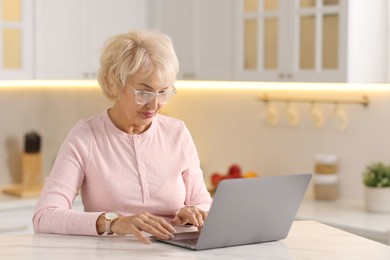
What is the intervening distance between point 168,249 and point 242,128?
2.42 metres

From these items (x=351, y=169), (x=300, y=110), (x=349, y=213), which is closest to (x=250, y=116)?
(x=300, y=110)

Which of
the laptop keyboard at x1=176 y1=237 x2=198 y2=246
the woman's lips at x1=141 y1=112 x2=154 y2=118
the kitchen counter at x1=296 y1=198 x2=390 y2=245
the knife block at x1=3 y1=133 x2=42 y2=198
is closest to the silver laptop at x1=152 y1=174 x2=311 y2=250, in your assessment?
the laptop keyboard at x1=176 y1=237 x2=198 y2=246

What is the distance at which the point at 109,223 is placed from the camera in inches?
92.4

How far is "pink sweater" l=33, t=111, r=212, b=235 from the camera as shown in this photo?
99.9 inches

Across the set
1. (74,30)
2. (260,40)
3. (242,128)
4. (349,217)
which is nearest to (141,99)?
(349,217)

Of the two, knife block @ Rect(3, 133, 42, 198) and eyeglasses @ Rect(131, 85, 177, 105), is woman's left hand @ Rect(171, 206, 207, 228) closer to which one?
eyeglasses @ Rect(131, 85, 177, 105)

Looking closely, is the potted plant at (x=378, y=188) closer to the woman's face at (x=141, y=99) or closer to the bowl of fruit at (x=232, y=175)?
the bowl of fruit at (x=232, y=175)

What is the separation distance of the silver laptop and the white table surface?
0.08 feet

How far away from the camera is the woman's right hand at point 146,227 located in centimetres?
223

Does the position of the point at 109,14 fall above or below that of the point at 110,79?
above

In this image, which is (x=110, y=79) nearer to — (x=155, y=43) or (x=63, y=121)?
(x=155, y=43)

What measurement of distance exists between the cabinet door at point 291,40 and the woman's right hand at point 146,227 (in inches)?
66.2

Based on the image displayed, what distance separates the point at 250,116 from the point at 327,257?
7.99ft

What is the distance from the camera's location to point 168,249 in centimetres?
221
